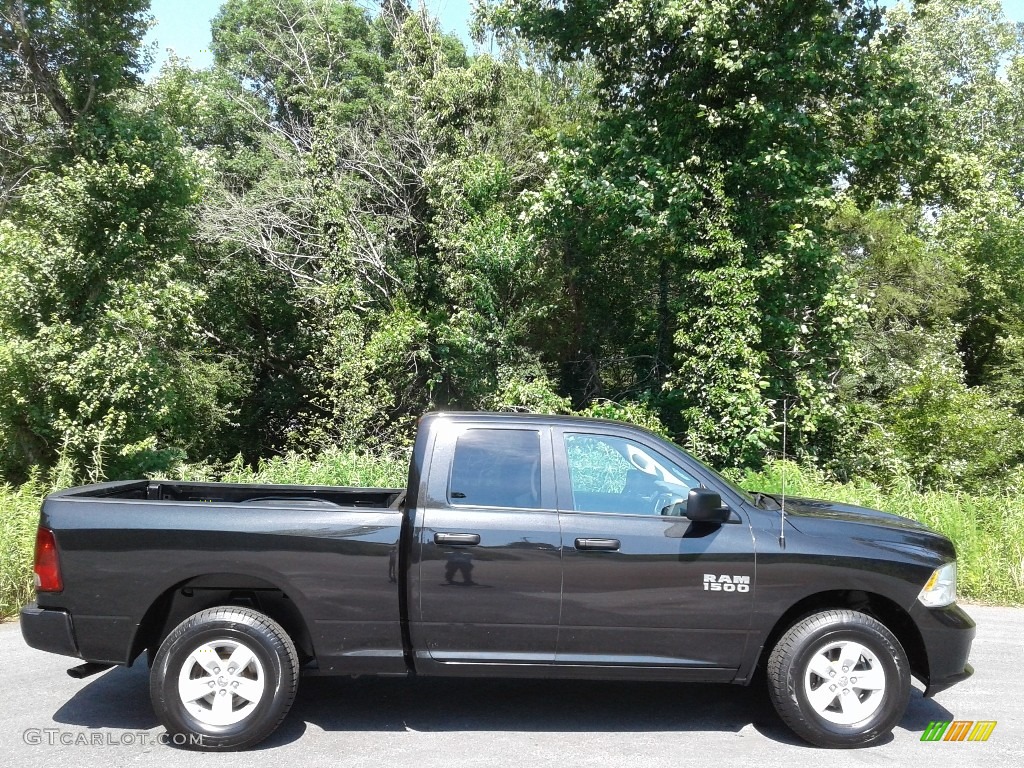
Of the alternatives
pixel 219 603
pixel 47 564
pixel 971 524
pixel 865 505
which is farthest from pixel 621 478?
pixel 865 505

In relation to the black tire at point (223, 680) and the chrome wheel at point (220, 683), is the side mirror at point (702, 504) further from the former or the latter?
the chrome wheel at point (220, 683)

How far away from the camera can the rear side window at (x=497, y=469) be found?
5023 millimetres

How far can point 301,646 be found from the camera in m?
5.03

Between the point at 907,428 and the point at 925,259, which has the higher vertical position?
the point at 925,259

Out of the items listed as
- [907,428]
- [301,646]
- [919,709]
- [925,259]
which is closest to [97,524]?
[301,646]

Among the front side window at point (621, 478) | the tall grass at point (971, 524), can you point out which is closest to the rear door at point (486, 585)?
the front side window at point (621, 478)

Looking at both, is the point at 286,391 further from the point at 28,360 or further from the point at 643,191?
the point at 643,191

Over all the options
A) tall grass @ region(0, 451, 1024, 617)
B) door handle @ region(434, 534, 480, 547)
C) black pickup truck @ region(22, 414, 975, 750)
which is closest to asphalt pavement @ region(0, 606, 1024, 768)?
black pickup truck @ region(22, 414, 975, 750)

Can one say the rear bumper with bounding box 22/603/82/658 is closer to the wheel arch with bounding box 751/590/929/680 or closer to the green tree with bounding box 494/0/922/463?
the wheel arch with bounding box 751/590/929/680

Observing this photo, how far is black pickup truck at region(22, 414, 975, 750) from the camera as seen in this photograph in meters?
4.78

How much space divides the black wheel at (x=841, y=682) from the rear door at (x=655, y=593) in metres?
0.31

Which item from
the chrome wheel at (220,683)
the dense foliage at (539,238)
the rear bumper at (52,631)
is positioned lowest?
the chrome wheel at (220,683)

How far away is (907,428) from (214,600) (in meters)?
14.0

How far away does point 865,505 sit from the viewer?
390 inches
